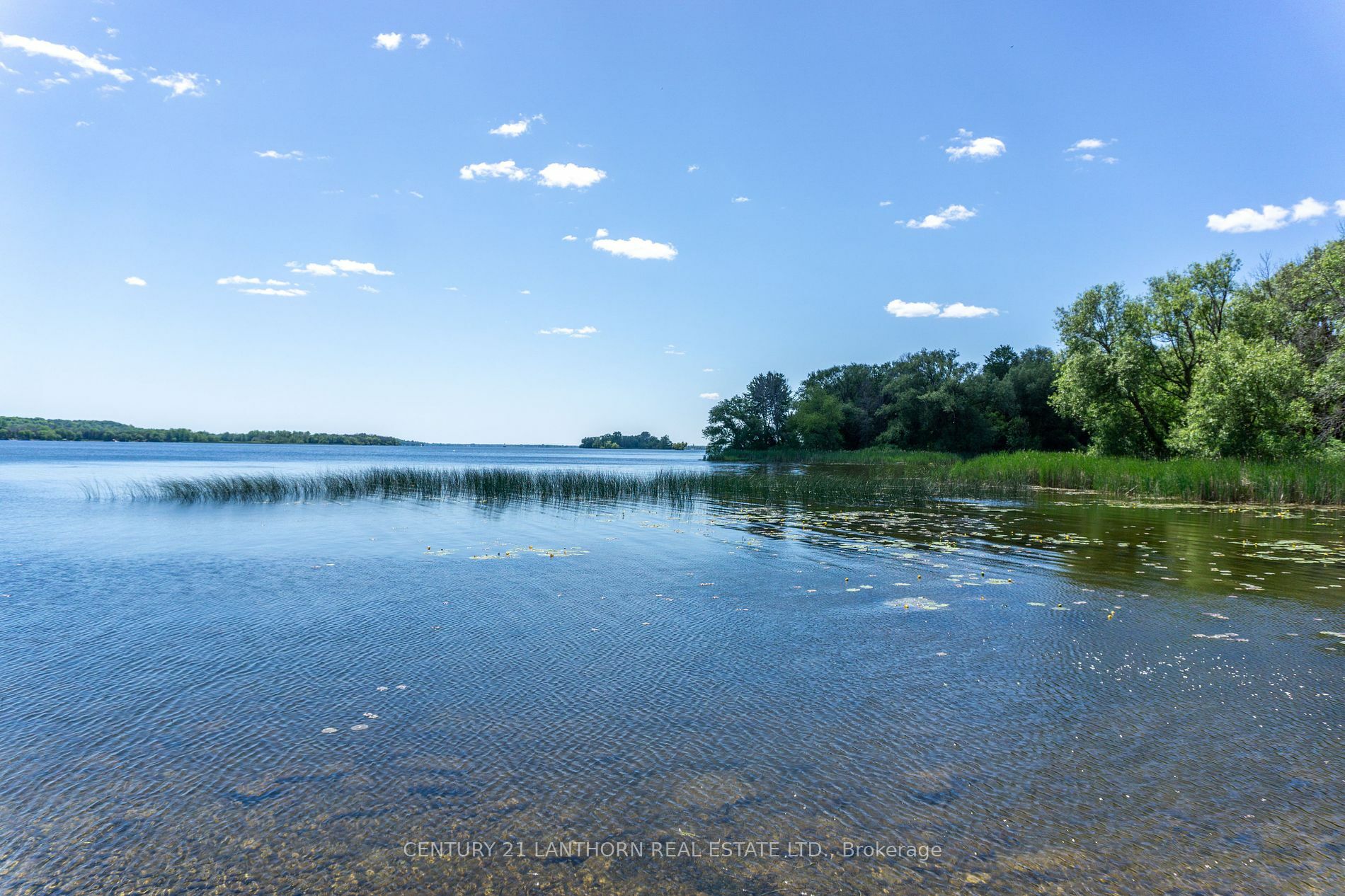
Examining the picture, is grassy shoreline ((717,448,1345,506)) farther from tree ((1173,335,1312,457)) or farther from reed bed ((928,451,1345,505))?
tree ((1173,335,1312,457))

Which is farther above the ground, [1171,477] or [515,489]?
[1171,477]

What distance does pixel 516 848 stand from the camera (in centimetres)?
341

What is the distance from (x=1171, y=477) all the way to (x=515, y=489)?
23359 millimetres

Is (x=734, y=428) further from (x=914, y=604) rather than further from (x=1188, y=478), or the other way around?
(x=914, y=604)

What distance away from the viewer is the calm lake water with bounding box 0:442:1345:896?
3.31m

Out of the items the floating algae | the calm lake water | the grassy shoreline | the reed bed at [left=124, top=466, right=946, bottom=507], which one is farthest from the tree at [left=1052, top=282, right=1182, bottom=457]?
the floating algae

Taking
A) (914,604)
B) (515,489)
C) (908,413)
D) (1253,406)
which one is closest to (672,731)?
(914,604)

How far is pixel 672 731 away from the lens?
4777 millimetres

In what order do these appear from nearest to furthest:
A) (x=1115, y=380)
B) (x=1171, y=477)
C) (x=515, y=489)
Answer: (x=1171, y=477), (x=515, y=489), (x=1115, y=380)

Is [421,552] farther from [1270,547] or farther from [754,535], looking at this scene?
[1270,547]

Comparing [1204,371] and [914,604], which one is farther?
[1204,371]

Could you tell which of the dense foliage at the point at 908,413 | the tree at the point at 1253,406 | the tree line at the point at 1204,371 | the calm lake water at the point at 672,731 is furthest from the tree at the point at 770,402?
the calm lake water at the point at 672,731

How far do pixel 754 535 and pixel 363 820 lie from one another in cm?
1234

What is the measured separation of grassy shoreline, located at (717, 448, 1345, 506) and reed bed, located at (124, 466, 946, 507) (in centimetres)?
377
